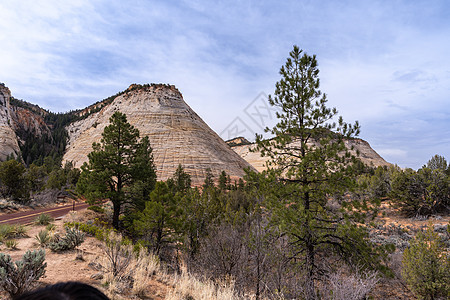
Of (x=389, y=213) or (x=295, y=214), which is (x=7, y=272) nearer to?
(x=295, y=214)

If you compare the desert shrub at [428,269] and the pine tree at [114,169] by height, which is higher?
the pine tree at [114,169]

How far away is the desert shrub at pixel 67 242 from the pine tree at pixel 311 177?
25.9 feet

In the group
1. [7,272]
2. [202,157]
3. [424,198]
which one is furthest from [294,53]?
[202,157]

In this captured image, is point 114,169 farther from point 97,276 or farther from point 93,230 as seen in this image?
point 97,276

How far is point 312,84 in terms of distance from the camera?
815 cm

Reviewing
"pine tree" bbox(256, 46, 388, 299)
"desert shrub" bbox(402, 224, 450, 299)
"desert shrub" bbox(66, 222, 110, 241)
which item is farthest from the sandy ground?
"desert shrub" bbox(402, 224, 450, 299)

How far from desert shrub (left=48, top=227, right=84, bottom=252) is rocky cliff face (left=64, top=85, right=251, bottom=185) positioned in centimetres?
3714

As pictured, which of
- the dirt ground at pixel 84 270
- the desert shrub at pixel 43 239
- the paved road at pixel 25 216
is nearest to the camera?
the dirt ground at pixel 84 270

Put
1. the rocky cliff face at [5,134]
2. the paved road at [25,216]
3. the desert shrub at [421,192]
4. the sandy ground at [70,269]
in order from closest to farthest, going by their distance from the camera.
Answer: the sandy ground at [70,269]
the paved road at [25,216]
the desert shrub at [421,192]
the rocky cliff face at [5,134]

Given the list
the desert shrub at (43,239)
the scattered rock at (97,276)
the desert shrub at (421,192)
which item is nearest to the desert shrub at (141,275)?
the scattered rock at (97,276)

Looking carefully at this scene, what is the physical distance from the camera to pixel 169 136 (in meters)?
59.7

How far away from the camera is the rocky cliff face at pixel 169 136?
173 feet

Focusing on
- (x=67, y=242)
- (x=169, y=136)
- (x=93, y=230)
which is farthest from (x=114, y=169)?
(x=169, y=136)

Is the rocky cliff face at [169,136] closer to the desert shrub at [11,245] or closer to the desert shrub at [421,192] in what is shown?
the desert shrub at [421,192]
